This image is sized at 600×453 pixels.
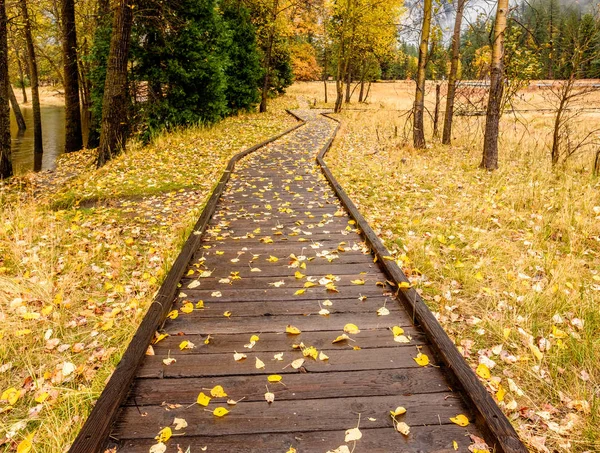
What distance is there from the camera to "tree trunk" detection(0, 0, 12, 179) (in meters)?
8.95

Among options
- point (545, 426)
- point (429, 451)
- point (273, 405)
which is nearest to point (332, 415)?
point (273, 405)

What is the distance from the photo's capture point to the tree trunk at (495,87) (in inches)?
330

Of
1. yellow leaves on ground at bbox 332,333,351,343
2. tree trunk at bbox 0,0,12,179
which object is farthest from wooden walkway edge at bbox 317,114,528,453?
tree trunk at bbox 0,0,12,179

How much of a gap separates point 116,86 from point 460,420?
35.6 ft

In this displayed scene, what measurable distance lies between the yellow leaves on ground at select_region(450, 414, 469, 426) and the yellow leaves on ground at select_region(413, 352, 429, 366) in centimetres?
52

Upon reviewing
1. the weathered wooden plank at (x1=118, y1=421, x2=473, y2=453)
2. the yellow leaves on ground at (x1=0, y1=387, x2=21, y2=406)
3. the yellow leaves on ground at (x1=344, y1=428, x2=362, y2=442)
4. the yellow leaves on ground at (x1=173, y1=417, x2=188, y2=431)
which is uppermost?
the yellow leaves on ground at (x1=344, y1=428, x2=362, y2=442)

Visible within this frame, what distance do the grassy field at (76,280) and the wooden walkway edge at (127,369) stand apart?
257 mm

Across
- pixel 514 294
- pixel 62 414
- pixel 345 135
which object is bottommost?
pixel 62 414

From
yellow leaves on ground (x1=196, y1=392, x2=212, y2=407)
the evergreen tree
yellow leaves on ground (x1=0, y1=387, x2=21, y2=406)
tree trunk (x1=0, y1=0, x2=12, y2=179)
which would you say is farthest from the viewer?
the evergreen tree

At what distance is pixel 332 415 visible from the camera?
2449 mm

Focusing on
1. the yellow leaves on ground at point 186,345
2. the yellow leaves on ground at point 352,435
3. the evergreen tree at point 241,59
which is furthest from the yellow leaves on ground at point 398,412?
the evergreen tree at point 241,59

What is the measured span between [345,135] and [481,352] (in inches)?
548

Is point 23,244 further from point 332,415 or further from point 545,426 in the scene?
point 545,426

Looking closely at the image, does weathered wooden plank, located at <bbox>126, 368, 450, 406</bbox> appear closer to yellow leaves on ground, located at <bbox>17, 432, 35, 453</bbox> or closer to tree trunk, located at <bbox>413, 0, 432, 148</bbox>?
yellow leaves on ground, located at <bbox>17, 432, 35, 453</bbox>
